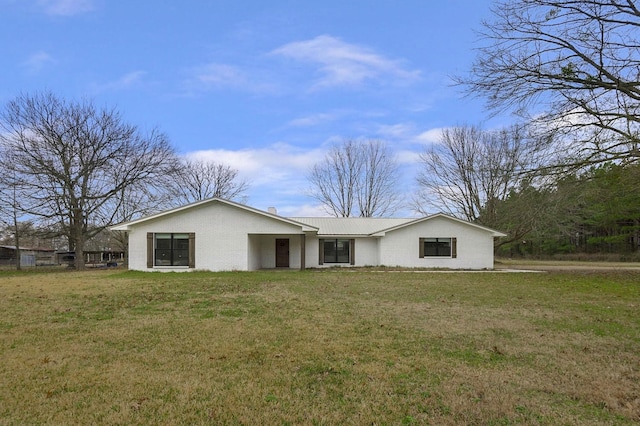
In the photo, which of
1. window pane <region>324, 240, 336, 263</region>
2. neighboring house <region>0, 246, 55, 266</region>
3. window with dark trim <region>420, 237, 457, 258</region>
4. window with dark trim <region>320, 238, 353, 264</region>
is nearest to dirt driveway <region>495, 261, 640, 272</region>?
window with dark trim <region>420, 237, 457, 258</region>

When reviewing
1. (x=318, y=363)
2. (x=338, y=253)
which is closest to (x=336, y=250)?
(x=338, y=253)

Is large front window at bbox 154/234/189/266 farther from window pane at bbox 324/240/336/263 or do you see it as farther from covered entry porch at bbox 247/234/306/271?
window pane at bbox 324/240/336/263

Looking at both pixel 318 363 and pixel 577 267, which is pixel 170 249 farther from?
pixel 577 267

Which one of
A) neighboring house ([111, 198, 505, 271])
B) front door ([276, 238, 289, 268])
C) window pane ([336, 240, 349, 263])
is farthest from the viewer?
window pane ([336, 240, 349, 263])

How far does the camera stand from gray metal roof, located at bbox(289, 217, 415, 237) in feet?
83.6

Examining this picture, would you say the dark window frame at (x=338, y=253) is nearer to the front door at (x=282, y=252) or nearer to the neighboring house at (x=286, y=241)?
the neighboring house at (x=286, y=241)

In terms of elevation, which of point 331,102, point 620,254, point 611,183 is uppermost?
point 331,102

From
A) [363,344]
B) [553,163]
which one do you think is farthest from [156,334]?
[553,163]

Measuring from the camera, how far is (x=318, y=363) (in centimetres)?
507

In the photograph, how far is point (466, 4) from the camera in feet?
42.7

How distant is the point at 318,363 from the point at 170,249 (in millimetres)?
17597

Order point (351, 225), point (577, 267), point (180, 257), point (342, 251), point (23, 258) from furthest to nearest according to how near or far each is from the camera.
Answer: point (23, 258), point (577, 267), point (351, 225), point (342, 251), point (180, 257)

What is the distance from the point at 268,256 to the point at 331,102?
10245 millimetres

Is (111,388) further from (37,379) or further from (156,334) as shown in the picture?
(156,334)
